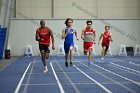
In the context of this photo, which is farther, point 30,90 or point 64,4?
point 64,4

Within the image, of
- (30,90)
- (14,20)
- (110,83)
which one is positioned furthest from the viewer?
(14,20)

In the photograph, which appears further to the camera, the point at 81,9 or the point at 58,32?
the point at 81,9

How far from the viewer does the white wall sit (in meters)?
25.4

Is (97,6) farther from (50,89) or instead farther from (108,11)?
(50,89)

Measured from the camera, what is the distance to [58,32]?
84.2 ft

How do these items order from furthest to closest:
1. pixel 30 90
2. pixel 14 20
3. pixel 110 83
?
pixel 14 20
pixel 110 83
pixel 30 90

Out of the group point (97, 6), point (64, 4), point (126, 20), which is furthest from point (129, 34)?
point (64, 4)

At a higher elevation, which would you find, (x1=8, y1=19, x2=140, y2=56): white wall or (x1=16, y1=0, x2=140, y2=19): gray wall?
(x1=16, y1=0, x2=140, y2=19): gray wall

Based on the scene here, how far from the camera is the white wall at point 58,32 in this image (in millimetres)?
25438

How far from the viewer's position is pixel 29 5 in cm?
2589

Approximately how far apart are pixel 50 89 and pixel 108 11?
1927 cm

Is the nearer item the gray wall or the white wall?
the white wall

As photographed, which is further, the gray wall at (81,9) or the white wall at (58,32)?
the gray wall at (81,9)

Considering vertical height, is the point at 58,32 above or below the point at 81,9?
below
